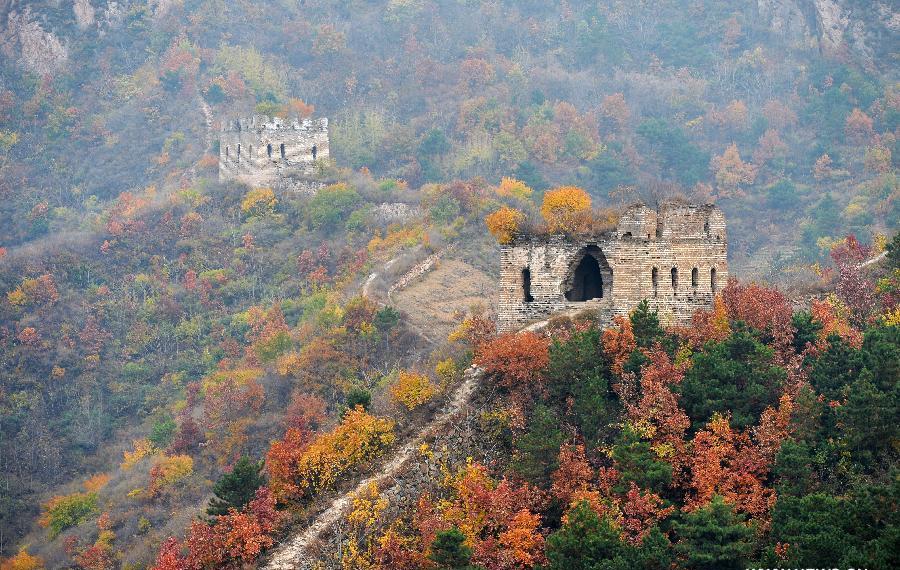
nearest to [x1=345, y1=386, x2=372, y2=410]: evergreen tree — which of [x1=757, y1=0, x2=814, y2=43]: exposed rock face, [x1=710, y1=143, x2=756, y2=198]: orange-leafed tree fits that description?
[x1=710, y1=143, x2=756, y2=198]: orange-leafed tree

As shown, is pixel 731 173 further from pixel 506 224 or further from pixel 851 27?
pixel 506 224

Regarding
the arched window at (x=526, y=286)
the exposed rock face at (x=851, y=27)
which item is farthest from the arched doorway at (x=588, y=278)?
the exposed rock face at (x=851, y=27)

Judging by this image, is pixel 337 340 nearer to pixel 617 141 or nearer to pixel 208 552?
pixel 208 552

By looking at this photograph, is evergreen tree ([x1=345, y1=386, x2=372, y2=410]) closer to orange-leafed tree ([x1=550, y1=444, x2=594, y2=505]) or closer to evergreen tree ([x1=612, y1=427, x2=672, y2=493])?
orange-leafed tree ([x1=550, y1=444, x2=594, y2=505])

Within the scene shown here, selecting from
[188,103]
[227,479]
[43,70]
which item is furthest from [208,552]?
[43,70]

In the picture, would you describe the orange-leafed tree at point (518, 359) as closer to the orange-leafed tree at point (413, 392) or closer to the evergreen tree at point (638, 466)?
the orange-leafed tree at point (413, 392)
